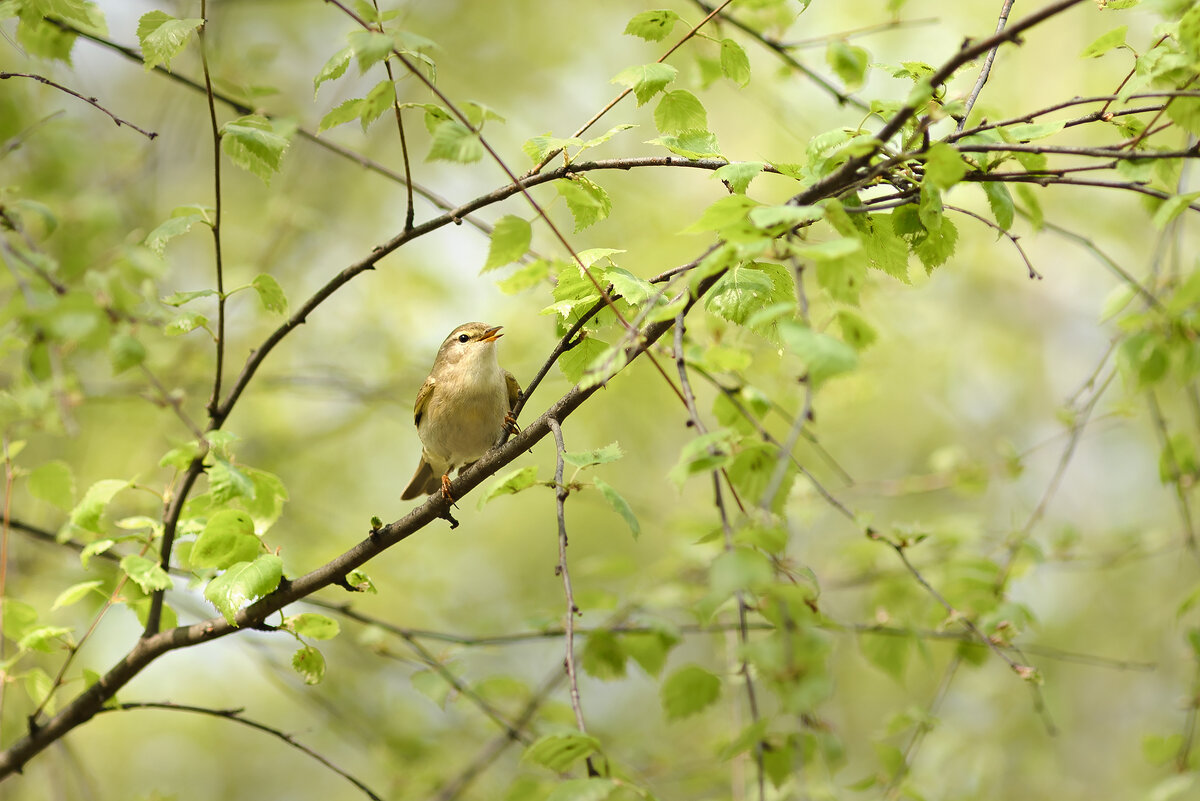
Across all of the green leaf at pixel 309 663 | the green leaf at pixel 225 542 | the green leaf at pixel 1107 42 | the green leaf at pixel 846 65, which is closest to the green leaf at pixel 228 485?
the green leaf at pixel 225 542

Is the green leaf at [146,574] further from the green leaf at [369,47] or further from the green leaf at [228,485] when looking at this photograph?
the green leaf at [369,47]

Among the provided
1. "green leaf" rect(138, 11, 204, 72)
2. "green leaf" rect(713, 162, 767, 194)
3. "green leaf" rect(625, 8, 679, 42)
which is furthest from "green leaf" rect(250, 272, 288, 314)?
"green leaf" rect(713, 162, 767, 194)

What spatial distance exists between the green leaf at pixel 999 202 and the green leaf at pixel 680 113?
0.74 m

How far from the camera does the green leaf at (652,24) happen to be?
7.72ft

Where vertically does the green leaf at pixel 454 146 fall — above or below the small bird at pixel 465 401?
below

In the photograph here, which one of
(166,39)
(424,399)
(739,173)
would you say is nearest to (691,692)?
(739,173)

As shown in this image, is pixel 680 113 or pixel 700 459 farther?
pixel 680 113

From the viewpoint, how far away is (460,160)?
1793mm

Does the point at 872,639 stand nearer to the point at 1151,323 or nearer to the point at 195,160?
the point at 1151,323

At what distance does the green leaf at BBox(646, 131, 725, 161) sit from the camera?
84.9 inches

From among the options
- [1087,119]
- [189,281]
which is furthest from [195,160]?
[1087,119]

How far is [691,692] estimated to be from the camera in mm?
2719

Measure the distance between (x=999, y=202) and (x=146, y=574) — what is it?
234 centimetres

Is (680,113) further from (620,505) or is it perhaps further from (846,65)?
(620,505)
